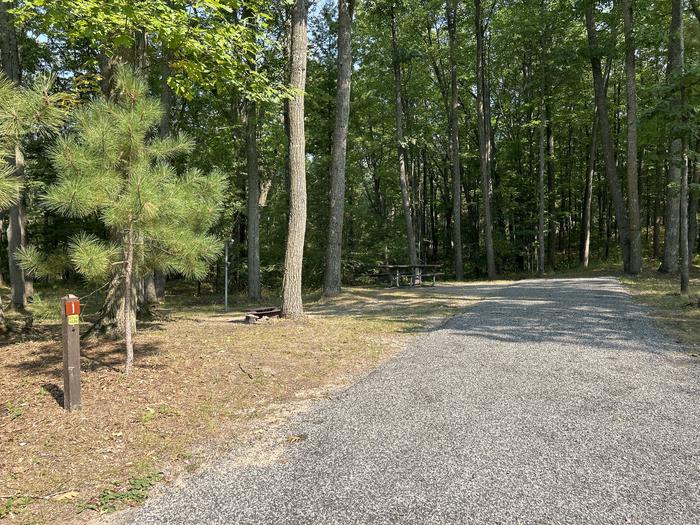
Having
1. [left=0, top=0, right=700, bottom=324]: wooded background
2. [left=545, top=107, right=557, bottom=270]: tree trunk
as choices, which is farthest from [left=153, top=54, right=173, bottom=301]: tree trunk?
[left=545, top=107, right=557, bottom=270]: tree trunk

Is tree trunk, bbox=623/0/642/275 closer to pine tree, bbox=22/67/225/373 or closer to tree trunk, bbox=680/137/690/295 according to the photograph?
tree trunk, bbox=680/137/690/295

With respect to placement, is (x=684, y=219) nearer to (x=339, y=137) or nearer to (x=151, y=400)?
(x=339, y=137)

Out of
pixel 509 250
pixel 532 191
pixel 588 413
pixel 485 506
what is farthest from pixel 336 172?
pixel 532 191

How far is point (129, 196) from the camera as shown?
429 centimetres

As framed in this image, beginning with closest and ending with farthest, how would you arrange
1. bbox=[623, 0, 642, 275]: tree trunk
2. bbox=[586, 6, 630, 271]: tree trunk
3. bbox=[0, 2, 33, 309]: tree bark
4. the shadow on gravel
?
the shadow on gravel, bbox=[0, 2, 33, 309]: tree bark, bbox=[623, 0, 642, 275]: tree trunk, bbox=[586, 6, 630, 271]: tree trunk

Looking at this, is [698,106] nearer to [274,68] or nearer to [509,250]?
[274,68]

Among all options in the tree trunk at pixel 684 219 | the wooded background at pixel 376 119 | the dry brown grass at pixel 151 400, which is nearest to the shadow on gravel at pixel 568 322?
the tree trunk at pixel 684 219

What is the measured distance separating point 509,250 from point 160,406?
2385 centimetres

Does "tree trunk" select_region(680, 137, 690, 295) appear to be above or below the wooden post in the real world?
above

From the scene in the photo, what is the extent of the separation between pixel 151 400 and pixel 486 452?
2.91m

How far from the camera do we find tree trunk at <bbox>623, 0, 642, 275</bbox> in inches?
602

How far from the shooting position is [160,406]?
13.0ft

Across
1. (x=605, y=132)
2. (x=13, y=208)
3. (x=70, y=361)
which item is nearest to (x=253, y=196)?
(x=13, y=208)

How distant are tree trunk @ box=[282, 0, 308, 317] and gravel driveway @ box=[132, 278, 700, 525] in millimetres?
3308
